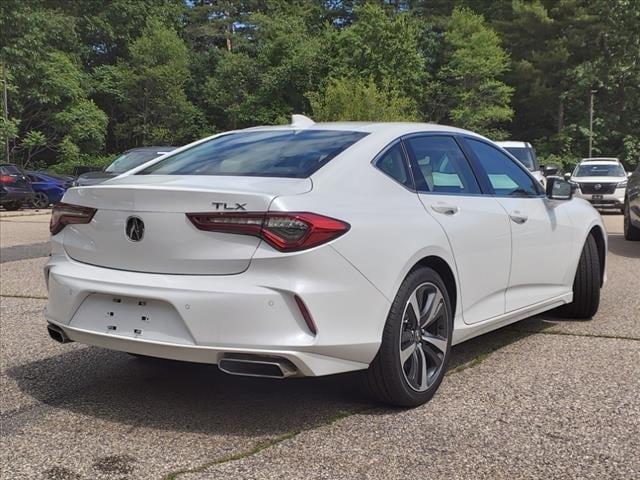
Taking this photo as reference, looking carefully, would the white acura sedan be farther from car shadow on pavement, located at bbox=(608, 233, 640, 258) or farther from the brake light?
the brake light

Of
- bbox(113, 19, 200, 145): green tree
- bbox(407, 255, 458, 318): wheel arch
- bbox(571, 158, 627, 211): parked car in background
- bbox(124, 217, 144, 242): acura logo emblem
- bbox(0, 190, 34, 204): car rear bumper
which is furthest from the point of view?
bbox(113, 19, 200, 145): green tree

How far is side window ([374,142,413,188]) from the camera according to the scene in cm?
386

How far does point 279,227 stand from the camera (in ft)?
10.4

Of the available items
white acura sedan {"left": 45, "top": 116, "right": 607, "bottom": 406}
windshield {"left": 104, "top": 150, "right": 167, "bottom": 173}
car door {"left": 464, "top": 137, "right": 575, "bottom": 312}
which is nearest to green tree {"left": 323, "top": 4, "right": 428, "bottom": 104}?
windshield {"left": 104, "top": 150, "right": 167, "bottom": 173}

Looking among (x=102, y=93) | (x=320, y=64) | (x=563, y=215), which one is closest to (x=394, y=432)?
(x=563, y=215)

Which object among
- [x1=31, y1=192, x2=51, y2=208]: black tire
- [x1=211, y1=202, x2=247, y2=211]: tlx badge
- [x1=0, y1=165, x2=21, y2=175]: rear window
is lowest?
[x1=31, y1=192, x2=51, y2=208]: black tire

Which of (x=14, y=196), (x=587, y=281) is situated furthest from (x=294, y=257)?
(x=14, y=196)

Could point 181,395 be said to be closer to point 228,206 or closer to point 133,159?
point 228,206

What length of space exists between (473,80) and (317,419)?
50.3 m

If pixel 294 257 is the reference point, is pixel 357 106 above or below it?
below

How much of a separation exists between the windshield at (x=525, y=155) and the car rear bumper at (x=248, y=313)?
37.8ft

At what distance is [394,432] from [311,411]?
0.52 m

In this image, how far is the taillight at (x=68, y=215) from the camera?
3635 mm

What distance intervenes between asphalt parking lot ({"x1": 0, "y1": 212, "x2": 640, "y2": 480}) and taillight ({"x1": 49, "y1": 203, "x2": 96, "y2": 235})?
95cm
